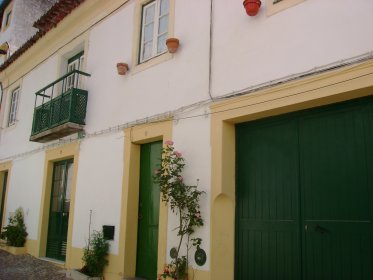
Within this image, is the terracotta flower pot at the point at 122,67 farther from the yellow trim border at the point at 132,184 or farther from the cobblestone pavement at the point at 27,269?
the cobblestone pavement at the point at 27,269

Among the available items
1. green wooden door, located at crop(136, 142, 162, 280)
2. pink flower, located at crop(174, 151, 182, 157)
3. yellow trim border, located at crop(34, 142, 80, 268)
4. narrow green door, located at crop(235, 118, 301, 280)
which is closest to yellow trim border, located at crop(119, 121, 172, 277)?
green wooden door, located at crop(136, 142, 162, 280)

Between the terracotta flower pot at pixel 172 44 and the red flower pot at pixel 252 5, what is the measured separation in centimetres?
156

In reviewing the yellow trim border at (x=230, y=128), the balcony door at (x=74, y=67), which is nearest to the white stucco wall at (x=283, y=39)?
the yellow trim border at (x=230, y=128)

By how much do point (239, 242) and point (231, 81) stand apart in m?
2.31

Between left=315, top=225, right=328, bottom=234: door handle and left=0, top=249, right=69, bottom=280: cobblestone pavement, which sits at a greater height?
left=315, top=225, right=328, bottom=234: door handle

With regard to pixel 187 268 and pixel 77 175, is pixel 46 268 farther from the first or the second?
pixel 187 268

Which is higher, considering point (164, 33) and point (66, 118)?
point (164, 33)

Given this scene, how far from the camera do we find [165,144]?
663 cm

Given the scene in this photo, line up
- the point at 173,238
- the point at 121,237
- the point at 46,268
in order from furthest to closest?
the point at 46,268, the point at 121,237, the point at 173,238

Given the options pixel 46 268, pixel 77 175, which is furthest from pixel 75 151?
pixel 46 268

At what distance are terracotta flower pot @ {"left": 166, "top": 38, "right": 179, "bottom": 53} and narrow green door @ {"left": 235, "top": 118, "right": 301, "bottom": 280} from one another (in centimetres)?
190

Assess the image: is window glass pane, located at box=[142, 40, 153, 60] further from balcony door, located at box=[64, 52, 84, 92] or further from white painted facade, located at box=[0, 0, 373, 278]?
balcony door, located at box=[64, 52, 84, 92]

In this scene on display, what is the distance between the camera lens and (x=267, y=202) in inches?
211

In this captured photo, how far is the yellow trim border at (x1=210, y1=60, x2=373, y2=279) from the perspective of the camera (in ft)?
15.7
